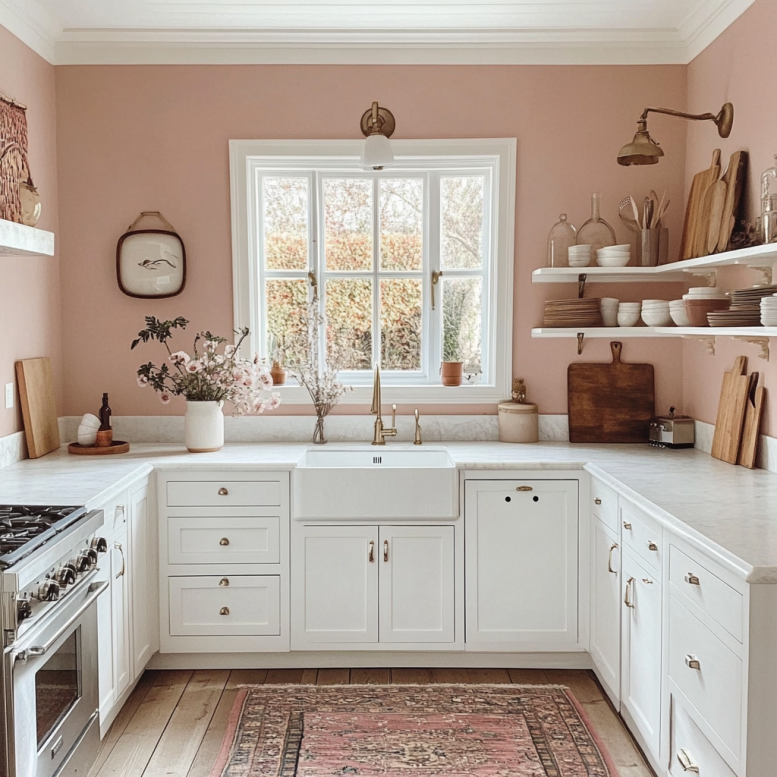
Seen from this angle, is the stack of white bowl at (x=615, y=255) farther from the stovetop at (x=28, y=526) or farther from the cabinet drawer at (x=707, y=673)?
the stovetop at (x=28, y=526)

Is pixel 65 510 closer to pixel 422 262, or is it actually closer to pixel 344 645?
pixel 344 645

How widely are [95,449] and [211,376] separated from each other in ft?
1.90

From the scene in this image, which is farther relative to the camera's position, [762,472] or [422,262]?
[422,262]

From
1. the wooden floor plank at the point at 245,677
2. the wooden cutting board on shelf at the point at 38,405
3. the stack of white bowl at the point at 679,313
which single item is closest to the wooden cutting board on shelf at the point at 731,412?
the stack of white bowl at the point at 679,313

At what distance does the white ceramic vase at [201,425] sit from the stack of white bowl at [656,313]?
6.23 ft

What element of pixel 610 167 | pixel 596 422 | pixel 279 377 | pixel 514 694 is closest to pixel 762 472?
pixel 596 422

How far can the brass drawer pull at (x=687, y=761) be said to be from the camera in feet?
6.75

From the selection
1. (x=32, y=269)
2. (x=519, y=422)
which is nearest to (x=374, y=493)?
(x=519, y=422)

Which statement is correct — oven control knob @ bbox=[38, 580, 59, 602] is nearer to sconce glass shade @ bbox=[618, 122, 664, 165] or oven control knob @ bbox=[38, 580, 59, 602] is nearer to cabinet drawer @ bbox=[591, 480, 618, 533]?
cabinet drawer @ bbox=[591, 480, 618, 533]

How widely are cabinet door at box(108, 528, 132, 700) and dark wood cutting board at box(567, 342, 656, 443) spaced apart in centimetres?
206

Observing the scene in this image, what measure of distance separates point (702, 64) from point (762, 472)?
1822mm

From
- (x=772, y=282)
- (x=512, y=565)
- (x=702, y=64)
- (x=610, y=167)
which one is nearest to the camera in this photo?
(x=772, y=282)

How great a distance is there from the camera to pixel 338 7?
10.6ft

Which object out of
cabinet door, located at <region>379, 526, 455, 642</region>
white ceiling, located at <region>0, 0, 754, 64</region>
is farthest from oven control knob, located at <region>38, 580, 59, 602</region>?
white ceiling, located at <region>0, 0, 754, 64</region>
